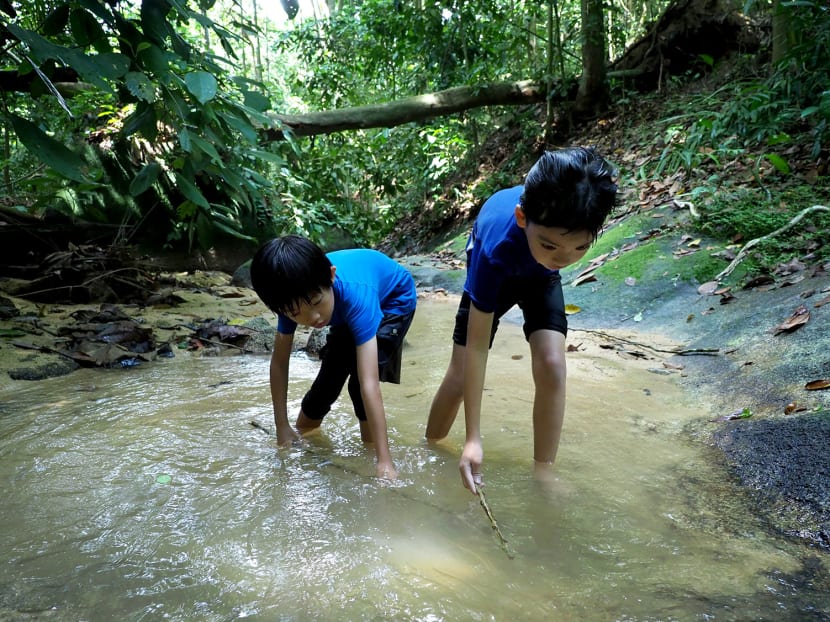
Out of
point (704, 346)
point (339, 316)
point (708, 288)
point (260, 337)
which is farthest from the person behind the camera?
point (260, 337)

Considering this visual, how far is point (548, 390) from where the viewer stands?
198 centimetres

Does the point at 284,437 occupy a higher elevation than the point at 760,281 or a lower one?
lower

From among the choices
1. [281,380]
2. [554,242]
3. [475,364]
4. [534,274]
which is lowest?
[281,380]

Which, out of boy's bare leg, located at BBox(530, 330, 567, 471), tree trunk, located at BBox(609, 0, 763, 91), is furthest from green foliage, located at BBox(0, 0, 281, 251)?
tree trunk, located at BBox(609, 0, 763, 91)

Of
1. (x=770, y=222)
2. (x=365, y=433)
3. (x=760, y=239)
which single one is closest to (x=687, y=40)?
(x=770, y=222)

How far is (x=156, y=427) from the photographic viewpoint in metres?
2.46

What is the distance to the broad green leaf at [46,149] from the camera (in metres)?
1.59

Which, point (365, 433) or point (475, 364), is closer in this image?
point (475, 364)

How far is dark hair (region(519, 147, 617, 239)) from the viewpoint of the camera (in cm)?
149

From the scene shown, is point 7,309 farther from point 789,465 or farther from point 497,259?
point 789,465

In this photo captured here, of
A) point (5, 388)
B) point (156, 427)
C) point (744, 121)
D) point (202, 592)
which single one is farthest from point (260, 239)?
point (202, 592)

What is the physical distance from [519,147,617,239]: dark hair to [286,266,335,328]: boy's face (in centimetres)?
74

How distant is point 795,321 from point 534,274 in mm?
1567

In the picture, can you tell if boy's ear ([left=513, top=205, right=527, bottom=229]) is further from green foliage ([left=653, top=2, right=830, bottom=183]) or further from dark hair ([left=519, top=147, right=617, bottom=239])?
green foliage ([left=653, top=2, right=830, bottom=183])
